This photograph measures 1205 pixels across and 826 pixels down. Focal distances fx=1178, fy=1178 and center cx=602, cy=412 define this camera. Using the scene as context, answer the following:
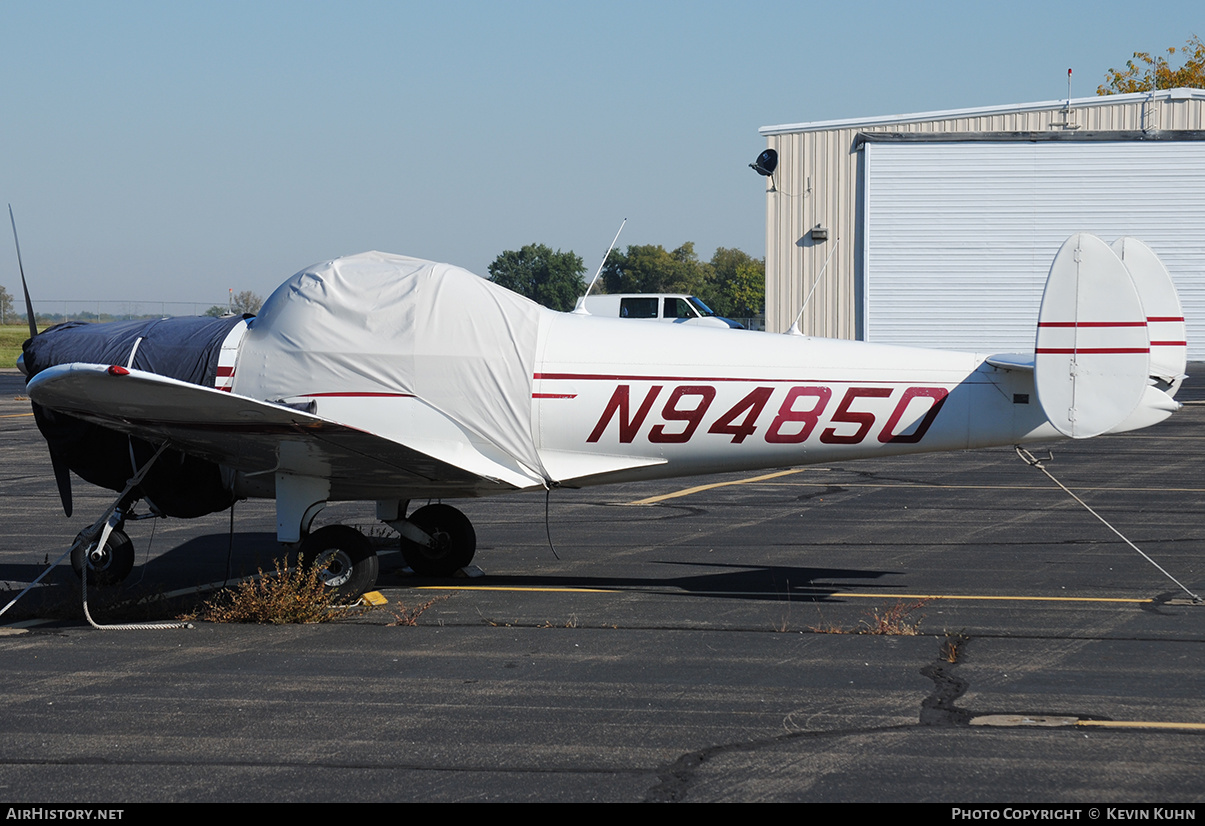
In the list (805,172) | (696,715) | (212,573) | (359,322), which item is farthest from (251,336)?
(805,172)

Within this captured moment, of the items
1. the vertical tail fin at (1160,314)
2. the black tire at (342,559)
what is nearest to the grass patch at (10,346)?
the black tire at (342,559)

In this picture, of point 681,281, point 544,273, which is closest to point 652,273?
point 681,281

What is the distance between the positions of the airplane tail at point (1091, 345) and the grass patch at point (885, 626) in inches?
66.7

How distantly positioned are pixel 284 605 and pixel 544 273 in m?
106

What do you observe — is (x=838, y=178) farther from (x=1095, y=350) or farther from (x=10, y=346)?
(x=10, y=346)

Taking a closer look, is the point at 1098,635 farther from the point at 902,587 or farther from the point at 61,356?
the point at 61,356

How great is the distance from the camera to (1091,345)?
804cm

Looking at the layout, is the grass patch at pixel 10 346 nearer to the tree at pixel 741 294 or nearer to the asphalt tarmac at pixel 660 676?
the asphalt tarmac at pixel 660 676

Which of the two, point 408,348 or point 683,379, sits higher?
point 408,348

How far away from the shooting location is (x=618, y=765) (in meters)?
5.34

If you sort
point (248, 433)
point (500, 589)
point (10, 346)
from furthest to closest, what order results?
point (10, 346) → point (500, 589) → point (248, 433)

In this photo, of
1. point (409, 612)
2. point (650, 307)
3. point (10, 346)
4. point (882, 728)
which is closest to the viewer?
point (882, 728)

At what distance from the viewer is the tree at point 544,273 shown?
11050cm

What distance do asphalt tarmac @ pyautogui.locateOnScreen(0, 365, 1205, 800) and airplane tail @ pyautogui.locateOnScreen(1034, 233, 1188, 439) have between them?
4.86ft
